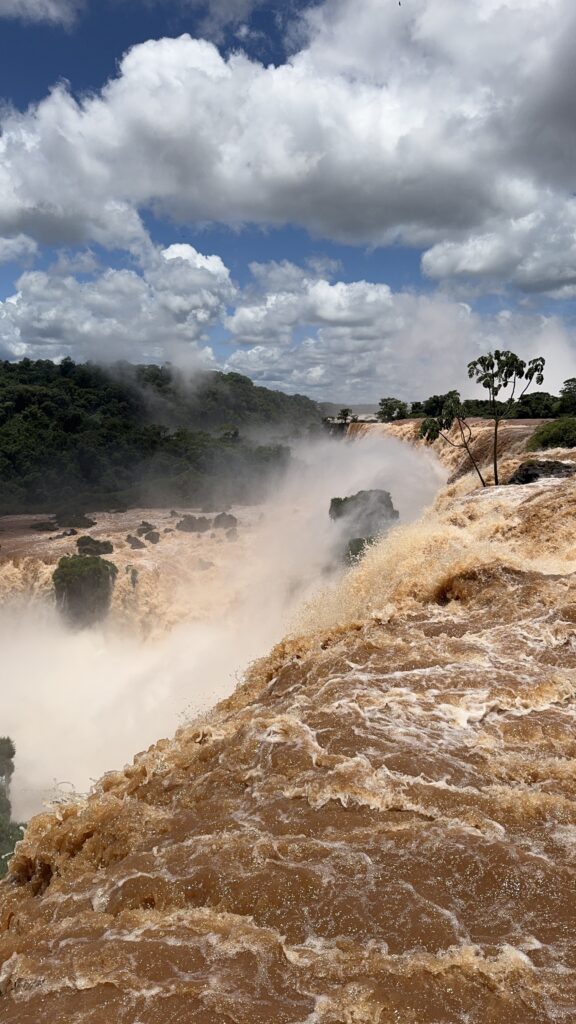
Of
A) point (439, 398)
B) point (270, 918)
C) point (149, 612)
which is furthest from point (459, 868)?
point (439, 398)

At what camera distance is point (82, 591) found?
29328 mm

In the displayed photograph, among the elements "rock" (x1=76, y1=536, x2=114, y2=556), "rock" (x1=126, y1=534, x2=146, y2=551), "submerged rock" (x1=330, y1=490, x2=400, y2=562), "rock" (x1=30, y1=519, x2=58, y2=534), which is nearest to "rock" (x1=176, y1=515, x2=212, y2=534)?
"rock" (x1=126, y1=534, x2=146, y2=551)

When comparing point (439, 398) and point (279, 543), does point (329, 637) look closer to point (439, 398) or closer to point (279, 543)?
point (279, 543)

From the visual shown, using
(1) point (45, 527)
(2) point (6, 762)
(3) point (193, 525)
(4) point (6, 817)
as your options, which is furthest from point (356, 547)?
(1) point (45, 527)

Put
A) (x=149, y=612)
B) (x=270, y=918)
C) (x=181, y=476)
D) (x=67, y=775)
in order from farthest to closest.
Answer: (x=181, y=476) → (x=149, y=612) → (x=67, y=775) → (x=270, y=918)

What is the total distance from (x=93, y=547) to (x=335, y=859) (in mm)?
33521

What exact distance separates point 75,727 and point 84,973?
1909 centimetres

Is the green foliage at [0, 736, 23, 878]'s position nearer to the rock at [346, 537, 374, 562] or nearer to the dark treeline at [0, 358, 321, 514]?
the rock at [346, 537, 374, 562]

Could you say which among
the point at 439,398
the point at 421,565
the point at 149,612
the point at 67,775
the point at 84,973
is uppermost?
the point at 439,398

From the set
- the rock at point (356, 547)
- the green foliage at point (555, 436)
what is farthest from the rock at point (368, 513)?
the green foliage at point (555, 436)

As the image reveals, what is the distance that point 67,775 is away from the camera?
1947 cm

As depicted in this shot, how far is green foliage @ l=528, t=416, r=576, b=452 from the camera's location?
81.9ft

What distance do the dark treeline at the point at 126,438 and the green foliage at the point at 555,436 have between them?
112ft

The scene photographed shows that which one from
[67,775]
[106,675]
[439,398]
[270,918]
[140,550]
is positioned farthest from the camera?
[439,398]
